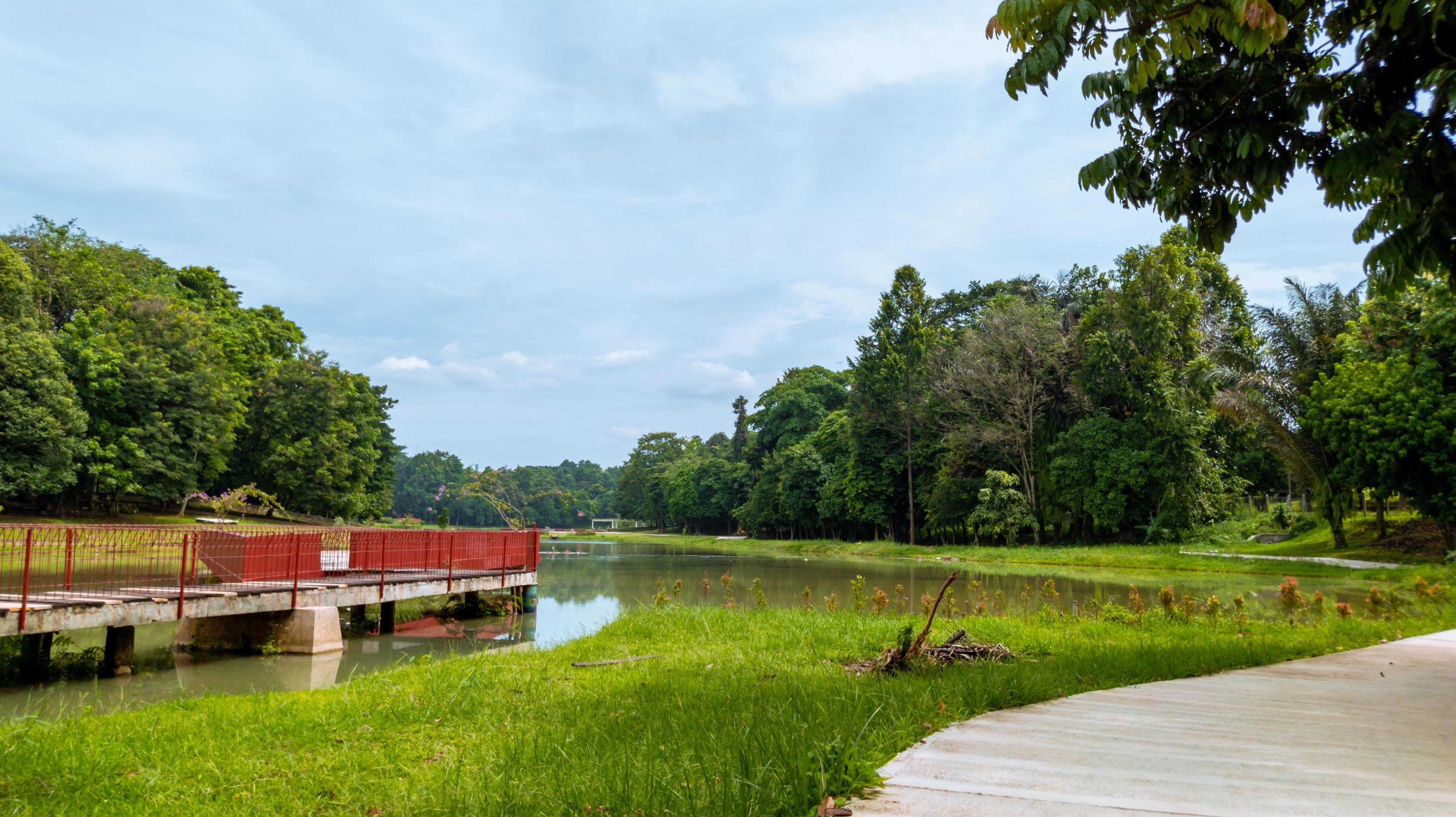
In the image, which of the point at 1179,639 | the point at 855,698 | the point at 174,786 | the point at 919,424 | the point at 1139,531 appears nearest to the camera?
the point at 174,786

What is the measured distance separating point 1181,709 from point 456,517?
12833 cm

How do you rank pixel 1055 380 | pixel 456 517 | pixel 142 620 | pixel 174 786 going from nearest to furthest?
1. pixel 174 786
2. pixel 142 620
3. pixel 1055 380
4. pixel 456 517

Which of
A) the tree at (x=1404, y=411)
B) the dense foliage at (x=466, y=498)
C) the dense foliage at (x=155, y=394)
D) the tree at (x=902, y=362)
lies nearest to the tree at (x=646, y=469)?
the dense foliage at (x=466, y=498)

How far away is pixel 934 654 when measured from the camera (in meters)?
7.02

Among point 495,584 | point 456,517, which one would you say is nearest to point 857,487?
point 495,584

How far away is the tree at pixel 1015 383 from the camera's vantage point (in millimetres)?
38125

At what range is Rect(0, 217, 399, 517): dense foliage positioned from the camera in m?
31.8

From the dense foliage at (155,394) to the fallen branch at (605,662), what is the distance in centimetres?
3273

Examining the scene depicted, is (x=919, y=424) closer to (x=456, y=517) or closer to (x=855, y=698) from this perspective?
(x=855, y=698)

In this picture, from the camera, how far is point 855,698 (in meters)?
5.27

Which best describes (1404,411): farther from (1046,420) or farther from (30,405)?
(30,405)

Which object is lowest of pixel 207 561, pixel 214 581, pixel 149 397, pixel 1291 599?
pixel 1291 599

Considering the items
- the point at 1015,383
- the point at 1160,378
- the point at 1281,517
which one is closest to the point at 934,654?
the point at 1160,378

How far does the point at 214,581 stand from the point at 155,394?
31.0m
